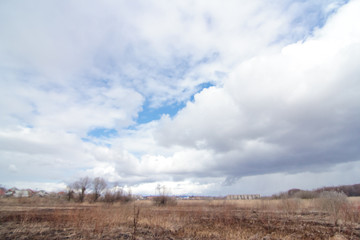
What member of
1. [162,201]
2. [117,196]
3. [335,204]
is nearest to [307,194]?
[335,204]

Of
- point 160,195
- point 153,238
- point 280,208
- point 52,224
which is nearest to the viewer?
point 153,238

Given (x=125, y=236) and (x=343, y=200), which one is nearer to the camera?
(x=125, y=236)

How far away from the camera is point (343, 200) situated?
83.5 feet

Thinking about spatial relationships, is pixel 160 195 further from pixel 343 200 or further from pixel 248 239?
pixel 248 239

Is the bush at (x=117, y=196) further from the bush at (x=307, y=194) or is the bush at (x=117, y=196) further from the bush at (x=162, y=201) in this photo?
the bush at (x=307, y=194)

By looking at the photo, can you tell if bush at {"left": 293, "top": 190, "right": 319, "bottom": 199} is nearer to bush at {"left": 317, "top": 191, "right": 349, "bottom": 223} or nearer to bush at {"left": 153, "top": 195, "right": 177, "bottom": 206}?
bush at {"left": 317, "top": 191, "right": 349, "bottom": 223}

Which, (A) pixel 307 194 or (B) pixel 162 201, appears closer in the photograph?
(B) pixel 162 201

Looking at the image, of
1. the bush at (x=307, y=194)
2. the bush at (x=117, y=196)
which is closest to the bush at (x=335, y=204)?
the bush at (x=307, y=194)

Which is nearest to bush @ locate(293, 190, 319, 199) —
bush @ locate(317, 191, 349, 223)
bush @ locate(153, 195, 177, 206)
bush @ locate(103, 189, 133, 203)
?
bush @ locate(317, 191, 349, 223)

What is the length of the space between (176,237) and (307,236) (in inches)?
318

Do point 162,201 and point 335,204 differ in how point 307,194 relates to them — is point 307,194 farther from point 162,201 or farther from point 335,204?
point 162,201

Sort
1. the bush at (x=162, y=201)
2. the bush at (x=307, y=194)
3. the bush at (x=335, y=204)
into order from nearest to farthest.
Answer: the bush at (x=335, y=204), the bush at (x=162, y=201), the bush at (x=307, y=194)

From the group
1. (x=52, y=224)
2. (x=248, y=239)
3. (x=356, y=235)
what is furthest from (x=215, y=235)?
(x=52, y=224)

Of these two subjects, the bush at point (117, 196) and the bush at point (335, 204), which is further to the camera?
Result: the bush at point (117, 196)
